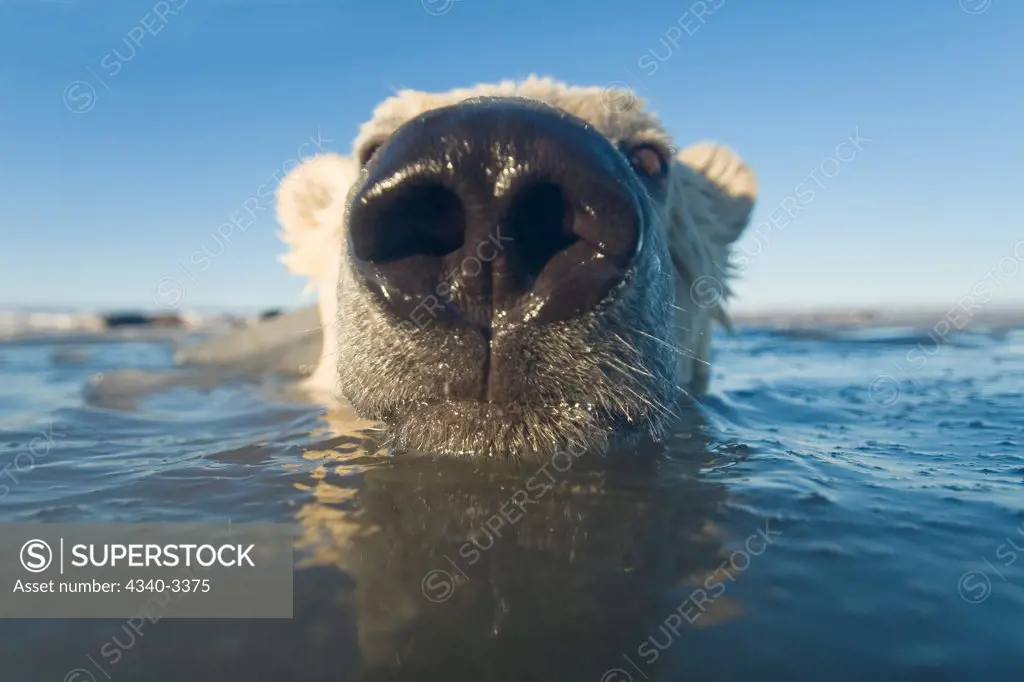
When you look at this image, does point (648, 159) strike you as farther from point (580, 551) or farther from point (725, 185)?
point (580, 551)

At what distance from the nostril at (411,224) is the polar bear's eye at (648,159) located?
2172 millimetres

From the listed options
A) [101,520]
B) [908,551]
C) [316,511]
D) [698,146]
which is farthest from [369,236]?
[698,146]

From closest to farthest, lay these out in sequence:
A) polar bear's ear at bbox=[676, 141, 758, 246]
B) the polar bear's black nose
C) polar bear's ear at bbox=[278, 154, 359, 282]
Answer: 1. the polar bear's black nose
2. polar bear's ear at bbox=[278, 154, 359, 282]
3. polar bear's ear at bbox=[676, 141, 758, 246]

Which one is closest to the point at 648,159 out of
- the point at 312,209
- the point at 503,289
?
the point at 503,289

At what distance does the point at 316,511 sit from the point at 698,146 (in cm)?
507

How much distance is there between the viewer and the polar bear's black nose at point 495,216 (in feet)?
7.79

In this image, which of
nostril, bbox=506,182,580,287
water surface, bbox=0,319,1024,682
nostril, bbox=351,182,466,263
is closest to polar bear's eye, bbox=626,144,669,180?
water surface, bbox=0,319,1024,682

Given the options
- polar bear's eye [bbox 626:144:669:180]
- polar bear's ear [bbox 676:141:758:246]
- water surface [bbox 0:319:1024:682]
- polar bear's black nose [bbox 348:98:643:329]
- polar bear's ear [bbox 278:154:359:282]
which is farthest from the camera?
polar bear's ear [bbox 676:141:758:246]

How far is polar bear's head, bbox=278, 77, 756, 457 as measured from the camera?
240 centimetres

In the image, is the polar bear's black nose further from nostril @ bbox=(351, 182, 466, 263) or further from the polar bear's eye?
the polar bear's eye

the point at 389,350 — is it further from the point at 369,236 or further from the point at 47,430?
the point at 47,430

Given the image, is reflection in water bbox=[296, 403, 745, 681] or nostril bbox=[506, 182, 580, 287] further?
nostril bbox=[506, 182, 580, 287]

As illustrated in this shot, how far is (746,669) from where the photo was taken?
1.80 meters

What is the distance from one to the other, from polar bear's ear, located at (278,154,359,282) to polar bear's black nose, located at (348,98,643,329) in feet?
11.1
